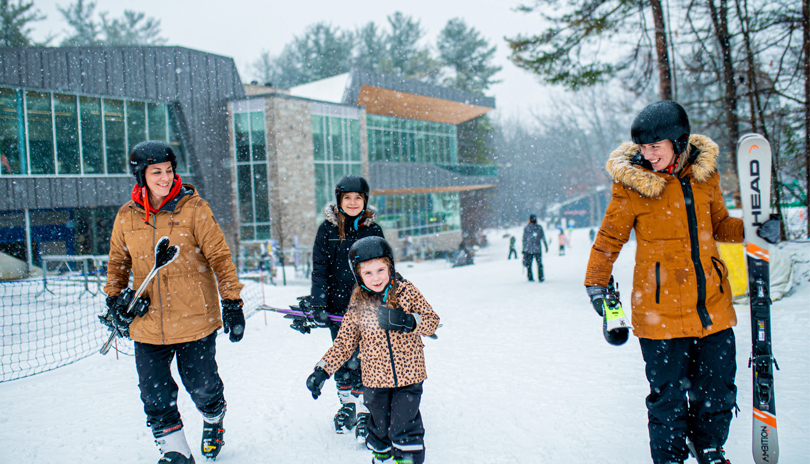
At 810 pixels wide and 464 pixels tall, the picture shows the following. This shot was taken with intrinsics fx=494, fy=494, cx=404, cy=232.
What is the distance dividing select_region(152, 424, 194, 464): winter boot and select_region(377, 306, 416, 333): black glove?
58.8 inches

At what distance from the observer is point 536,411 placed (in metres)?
3.86

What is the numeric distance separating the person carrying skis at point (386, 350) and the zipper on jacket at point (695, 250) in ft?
4.56

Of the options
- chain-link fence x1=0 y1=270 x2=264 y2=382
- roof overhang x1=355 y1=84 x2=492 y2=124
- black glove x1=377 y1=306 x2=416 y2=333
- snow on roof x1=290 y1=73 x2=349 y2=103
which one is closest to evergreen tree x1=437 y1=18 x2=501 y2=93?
roof overhang x1=355 y1=84 x2=492 y2=124

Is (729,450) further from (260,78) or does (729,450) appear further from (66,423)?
(260,78)

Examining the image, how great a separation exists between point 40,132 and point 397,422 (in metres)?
19.6

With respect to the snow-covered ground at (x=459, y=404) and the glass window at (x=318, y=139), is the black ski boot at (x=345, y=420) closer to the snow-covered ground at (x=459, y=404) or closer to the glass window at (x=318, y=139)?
the snow-covered ground at (x=459, y=404)

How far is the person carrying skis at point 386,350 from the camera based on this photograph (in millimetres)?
2721

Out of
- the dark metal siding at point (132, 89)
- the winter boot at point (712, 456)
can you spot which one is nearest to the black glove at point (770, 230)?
the winter boot at point (712, 456)

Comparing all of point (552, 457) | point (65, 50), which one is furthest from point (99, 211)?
point (552, 457)

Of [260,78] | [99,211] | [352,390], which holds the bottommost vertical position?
[352,390]

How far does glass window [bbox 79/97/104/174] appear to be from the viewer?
1822 cm

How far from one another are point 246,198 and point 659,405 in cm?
2307

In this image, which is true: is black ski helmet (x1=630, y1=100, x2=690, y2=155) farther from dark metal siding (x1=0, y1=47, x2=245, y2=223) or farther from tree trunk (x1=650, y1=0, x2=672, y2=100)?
dark metal siding (x1=0, y1=47, x2=245, y2=223)

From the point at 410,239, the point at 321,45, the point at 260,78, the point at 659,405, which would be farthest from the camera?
the point at 260,78
